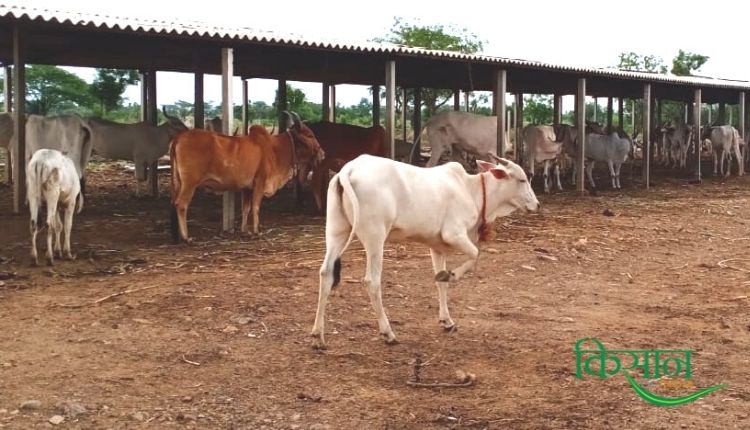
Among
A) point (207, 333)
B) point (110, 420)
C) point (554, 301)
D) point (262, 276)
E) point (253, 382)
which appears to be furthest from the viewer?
point (262, 276)

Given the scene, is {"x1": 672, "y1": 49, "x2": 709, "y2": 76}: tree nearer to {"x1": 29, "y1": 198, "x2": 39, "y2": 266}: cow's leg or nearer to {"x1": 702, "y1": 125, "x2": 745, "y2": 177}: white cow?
{"x1": 702, "y1": 125, "x2": 745, "y2": 177}: white cow

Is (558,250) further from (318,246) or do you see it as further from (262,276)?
(262,276)

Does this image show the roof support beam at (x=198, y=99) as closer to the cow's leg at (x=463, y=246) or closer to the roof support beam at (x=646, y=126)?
the cow's leg at (x=463, y=246)

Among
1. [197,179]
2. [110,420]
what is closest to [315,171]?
[197,179]

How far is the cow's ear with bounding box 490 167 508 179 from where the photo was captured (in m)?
7.07

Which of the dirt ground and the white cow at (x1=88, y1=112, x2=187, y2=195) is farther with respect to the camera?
the white cow at (x1=88, y1=112, x2=187, y2=195)

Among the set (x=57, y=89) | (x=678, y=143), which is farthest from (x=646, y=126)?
(x=57, y=89)

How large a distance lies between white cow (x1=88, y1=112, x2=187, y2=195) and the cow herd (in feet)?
0.07

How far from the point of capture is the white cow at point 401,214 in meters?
5.91

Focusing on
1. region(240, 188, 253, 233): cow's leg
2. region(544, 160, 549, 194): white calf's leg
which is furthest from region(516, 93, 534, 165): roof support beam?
region(240, 188, 253, 233): cow's leg

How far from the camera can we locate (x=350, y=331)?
6508 millimetres

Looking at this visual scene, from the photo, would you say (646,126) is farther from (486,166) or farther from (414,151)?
(486,166)

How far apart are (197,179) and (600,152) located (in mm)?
12518

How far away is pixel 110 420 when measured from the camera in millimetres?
4496
